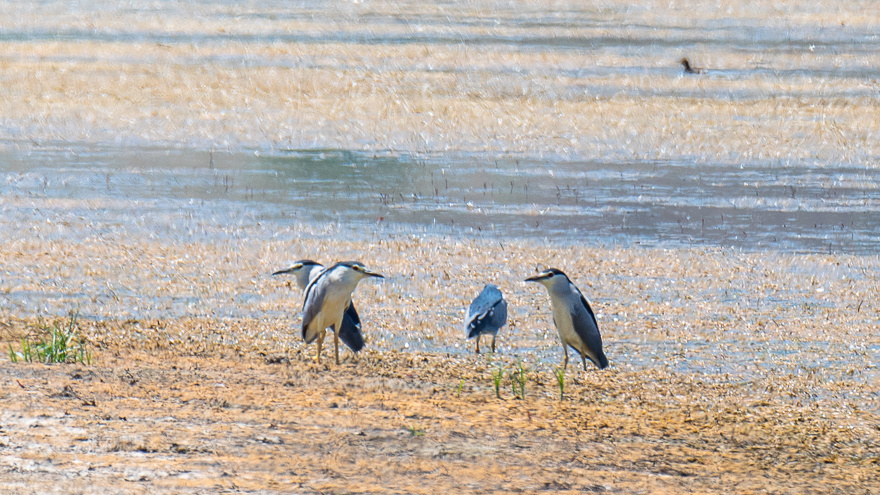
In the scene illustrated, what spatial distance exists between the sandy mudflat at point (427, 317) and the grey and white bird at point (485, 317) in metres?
0.20

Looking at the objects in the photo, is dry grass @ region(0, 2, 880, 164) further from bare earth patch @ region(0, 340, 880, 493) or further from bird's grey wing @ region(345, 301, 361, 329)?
bare earth patch @ region(0, 340, 880, 493)

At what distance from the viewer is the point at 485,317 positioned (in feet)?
28.7

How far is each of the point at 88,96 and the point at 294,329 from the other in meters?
14.2

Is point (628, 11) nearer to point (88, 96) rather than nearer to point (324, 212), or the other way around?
point (88, 96)

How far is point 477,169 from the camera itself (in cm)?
1681

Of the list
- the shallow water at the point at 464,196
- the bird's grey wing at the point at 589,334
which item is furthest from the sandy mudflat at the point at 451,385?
the shallow water at the point at 464,196

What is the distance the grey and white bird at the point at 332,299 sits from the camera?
8500 mm

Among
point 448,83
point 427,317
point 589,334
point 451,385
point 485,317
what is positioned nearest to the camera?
point 451,385

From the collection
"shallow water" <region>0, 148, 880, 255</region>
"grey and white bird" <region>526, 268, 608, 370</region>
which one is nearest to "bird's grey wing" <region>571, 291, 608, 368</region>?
"grey and white bird" <region>526, 268, 608, 370</region>

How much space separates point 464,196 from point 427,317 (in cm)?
537

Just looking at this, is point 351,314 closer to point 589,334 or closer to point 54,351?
point 589,334

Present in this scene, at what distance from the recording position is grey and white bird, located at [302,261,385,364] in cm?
850

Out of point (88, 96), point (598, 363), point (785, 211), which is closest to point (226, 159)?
point (88, 96)

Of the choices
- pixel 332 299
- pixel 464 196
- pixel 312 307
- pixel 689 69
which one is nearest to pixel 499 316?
pixel 332 299
